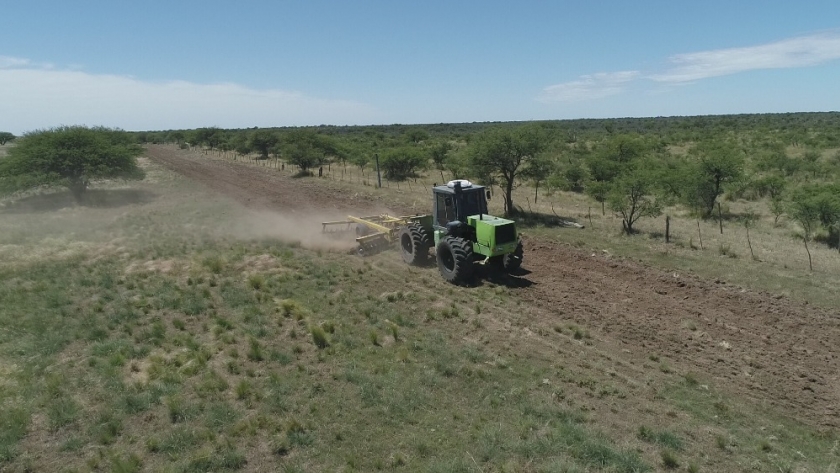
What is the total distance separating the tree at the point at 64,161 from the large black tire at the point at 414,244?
2799 centimetres

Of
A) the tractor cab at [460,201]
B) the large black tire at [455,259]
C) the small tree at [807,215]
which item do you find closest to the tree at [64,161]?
the tractor cab at [460,201]

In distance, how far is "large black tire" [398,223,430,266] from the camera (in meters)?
17.4

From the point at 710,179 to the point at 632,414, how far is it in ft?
75.9

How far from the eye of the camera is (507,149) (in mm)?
25766

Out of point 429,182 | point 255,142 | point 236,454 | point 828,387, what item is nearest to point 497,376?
point 236,454

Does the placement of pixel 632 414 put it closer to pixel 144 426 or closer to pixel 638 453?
pixel 638 453

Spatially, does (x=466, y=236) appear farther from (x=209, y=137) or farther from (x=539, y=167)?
(x=209, y=137)

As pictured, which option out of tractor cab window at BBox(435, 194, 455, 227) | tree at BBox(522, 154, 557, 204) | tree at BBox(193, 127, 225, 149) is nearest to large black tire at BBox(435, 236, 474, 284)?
tractor cab window at BBox(435, 194, 455, 227)

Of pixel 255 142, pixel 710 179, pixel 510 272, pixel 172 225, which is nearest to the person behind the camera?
pixel 510 272

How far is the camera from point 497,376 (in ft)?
33.6

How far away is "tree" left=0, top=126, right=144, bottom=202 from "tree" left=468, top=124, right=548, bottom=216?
2669 centimetres

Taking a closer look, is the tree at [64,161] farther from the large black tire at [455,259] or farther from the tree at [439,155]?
the large black tire at [455,259]

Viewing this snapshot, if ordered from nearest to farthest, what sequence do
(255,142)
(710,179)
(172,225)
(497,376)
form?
(497,376) → (172,225) → (710,179) → (255,142)

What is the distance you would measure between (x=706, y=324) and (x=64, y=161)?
38744 mm
